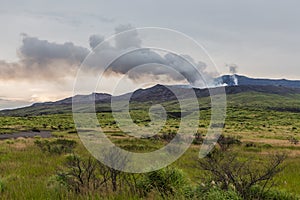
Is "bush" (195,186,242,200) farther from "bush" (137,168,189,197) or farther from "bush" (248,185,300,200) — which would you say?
"bush" (137,168,189,197)

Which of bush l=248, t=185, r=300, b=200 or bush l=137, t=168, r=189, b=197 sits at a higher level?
bush l=137, t=168, r=189, b=197

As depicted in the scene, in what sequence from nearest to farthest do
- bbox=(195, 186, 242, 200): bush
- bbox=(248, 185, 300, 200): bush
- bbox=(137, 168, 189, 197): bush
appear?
bbox=(195, 186, 242, 200): bush < bbox=(248, 185, 300, 200): bush < bbox=(137, 168, 189, 197): bush

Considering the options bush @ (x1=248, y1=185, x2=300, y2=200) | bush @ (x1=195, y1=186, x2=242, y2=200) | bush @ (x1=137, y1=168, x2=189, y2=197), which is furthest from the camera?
bush @ (x1=137, y1=168, x2=189, y2=197)

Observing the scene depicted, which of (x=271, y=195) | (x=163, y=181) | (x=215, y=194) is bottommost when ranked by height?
(x=271, y=195)

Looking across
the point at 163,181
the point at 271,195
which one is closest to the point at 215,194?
the point at 271,195

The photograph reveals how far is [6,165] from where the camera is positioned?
1402cm

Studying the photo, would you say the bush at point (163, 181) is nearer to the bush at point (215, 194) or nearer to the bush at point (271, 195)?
the bush at point (215, 194)

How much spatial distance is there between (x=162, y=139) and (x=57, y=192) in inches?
918

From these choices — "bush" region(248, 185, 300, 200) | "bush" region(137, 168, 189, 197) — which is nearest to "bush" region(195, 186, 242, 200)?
"bush" region(248, 185, 300, 200)

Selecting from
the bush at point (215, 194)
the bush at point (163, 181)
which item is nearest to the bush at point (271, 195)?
the bush at point (215, 194)

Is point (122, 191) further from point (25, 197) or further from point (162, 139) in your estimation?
point (162, 139)

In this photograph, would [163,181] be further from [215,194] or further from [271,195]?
[271,195]

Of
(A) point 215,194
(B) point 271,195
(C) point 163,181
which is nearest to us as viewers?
(A) point 215,194

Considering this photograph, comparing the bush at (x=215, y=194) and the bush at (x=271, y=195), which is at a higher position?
the bush at (x=215, y=194)
